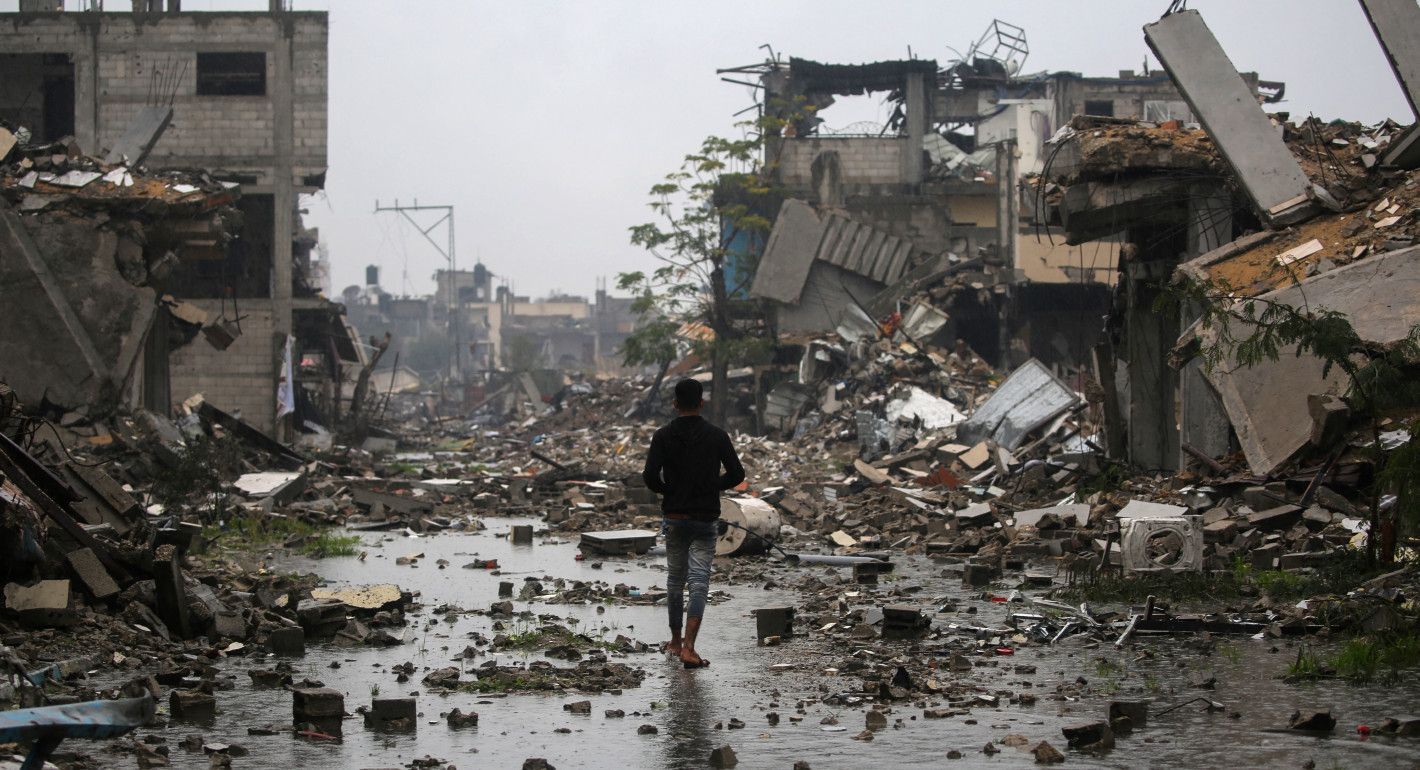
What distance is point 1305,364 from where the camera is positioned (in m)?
13.0

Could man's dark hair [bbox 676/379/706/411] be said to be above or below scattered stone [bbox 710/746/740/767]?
above

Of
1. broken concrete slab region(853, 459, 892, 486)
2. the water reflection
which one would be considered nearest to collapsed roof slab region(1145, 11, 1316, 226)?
broken concrete slab region(853, 459, 892, 486)

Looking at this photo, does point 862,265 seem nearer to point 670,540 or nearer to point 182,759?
point 670,540

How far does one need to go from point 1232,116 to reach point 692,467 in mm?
9336

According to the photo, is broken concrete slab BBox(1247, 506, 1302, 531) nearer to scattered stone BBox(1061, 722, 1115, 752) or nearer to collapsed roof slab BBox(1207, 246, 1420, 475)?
collapsed roof slab BBox(1207, 246, 1420, 475)

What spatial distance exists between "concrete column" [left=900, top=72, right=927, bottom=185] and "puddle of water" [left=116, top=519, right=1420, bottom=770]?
38283 mm

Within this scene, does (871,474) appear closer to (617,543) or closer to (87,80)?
(617,543)

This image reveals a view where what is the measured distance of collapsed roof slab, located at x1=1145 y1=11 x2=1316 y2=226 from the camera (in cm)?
1460

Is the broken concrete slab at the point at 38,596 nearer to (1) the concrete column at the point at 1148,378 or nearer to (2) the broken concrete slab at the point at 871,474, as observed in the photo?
(1) the concrete column at the point at 1148,378

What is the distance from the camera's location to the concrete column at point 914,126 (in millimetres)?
46469

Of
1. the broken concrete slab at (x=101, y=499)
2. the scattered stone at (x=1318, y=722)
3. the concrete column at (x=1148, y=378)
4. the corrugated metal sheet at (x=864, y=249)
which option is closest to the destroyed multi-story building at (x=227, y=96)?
the corrugated metal sheet at (x=864, y=249)

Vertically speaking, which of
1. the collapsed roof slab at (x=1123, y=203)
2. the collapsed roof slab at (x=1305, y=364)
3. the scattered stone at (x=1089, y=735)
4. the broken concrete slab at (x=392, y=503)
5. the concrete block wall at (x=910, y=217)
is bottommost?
the scattered stone at (x=1089, y=735)

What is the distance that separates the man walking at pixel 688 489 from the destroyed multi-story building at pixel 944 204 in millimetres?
23633

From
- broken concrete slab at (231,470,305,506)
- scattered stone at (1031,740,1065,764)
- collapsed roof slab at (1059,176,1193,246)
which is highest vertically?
collapsed roof slab at (1059,176,1193,246)
